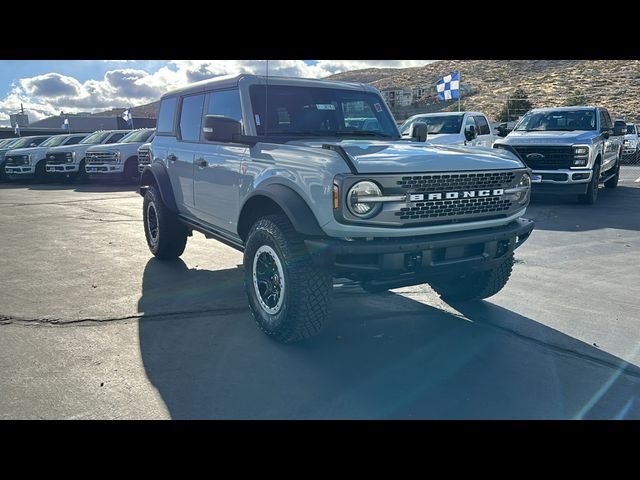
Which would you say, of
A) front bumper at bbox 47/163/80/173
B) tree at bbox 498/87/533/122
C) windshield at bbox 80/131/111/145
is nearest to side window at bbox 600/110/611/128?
front bumper at bbox 47/163/80/173

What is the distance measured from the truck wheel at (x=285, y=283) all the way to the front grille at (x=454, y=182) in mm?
813

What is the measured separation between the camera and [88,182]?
59.2ft

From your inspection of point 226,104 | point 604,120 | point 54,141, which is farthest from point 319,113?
point 54,141

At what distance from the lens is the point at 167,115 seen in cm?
618

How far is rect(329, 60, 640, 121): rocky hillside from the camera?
3431cm

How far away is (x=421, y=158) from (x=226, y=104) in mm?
2089

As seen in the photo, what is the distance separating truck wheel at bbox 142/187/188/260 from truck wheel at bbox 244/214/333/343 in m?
2.41

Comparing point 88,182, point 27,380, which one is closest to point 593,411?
point 27,380

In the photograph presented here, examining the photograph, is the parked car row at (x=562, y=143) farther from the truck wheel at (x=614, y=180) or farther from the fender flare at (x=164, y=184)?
the fender flare at (x=164, y=184)

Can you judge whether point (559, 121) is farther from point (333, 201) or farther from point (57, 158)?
point (57, 158)

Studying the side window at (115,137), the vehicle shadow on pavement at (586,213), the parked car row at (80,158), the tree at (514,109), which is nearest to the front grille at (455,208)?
the vehicle shadow on pavement at (586,213)

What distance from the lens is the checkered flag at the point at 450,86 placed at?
19000 mm
